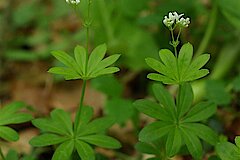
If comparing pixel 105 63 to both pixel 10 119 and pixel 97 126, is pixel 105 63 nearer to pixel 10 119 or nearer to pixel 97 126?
pixel 97 126

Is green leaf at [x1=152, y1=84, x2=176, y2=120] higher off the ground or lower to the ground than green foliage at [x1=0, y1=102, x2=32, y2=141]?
higher

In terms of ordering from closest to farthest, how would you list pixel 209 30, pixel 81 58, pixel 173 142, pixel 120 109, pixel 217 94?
1. pixel 173 142
2. pixel 81 58
3. pixel 217 94
4. pixel 120 109
5. pixel 209 30

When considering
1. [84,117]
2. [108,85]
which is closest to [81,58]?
[84,117]

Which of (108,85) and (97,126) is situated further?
(108,85)

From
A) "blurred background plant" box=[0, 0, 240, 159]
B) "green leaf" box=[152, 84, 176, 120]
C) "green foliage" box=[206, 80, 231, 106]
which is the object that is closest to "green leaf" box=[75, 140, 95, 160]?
"green leaf" box=[152, 84, 176, 120]

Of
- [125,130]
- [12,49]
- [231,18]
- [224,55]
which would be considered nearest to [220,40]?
[224,55]

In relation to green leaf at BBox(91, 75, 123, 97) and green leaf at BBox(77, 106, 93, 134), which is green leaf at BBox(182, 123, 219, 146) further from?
green leaf at BBox(91, 75, 123, 97)

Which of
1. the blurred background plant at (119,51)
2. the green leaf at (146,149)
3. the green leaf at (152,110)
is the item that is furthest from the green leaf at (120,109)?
the green leaf at (152,110)

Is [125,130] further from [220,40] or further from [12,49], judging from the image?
[12,49]
